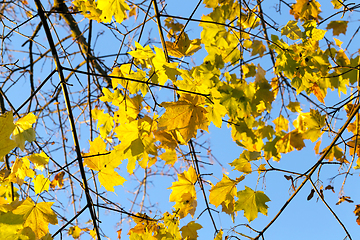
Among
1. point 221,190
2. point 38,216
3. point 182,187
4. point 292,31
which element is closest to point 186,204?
point 182,187

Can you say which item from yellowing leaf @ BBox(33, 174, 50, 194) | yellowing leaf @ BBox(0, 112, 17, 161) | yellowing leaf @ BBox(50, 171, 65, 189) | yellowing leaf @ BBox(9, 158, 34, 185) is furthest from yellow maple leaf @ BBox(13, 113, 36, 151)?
yellowing leaf @ BBox(50, 171, 65, 189)

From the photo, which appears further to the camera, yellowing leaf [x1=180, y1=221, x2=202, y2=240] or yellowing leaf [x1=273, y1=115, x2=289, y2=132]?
yellowing leaf [x1=273, y1=115, x2=289, y2=132]

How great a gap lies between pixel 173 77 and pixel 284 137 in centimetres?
152

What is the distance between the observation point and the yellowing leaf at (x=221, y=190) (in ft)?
4.82

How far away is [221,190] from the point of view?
4.86 feet

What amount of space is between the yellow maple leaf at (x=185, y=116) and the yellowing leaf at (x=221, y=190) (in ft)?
1.39

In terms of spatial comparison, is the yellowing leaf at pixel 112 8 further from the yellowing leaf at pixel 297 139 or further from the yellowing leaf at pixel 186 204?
the yellowing leaf at pixel 297 139

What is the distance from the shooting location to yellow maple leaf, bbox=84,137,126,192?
1270mm

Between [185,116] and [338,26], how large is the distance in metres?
1.99

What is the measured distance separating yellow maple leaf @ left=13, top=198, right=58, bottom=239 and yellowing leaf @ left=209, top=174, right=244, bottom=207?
78 cm

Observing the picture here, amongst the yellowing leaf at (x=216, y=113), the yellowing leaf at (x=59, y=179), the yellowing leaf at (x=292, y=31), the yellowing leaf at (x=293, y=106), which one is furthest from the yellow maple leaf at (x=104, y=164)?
the yellowing leaf at (x=293, y=106)

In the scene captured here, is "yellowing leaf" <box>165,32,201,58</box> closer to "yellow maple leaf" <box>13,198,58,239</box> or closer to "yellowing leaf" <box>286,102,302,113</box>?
"yellow maple leaf" <box>13,198,58,239</box>

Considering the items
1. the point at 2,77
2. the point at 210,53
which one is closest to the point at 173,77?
the point at 210,53

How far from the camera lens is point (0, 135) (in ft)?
3.10
